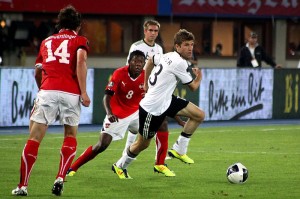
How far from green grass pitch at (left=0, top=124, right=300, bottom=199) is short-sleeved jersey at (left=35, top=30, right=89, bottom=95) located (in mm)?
1190

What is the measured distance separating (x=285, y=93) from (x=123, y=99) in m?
12.1

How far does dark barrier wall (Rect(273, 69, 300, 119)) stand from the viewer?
2550 cm

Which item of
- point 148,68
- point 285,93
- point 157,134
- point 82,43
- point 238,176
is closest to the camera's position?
point 82,43

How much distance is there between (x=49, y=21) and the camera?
31406 millimetres

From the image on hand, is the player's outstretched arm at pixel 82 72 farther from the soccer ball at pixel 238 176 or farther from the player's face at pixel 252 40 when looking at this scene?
the player's face at pixel 252 40

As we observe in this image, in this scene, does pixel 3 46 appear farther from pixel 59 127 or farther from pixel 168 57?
pixel 168 57

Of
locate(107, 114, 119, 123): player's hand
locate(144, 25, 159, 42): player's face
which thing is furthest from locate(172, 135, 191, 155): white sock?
locate(144, 25, 159, 42): player's face

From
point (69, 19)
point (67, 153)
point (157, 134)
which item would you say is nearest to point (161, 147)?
point (157, 134)

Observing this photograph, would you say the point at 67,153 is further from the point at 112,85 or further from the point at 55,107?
the point at 112,85

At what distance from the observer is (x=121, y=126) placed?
13703 millimetres

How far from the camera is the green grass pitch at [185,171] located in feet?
38.3

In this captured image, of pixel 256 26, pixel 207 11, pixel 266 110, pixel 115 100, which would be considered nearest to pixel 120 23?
pixel 207 11

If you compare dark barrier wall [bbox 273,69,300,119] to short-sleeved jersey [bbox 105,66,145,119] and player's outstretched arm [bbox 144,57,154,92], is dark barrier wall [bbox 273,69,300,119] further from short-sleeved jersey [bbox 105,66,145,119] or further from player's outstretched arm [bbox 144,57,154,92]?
player's outstretched arm [bbox 144,57,154,92]

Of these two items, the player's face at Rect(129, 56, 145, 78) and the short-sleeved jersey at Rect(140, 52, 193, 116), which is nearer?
the short-sleeved jersey at Rect(140, 52, 193, 116)
